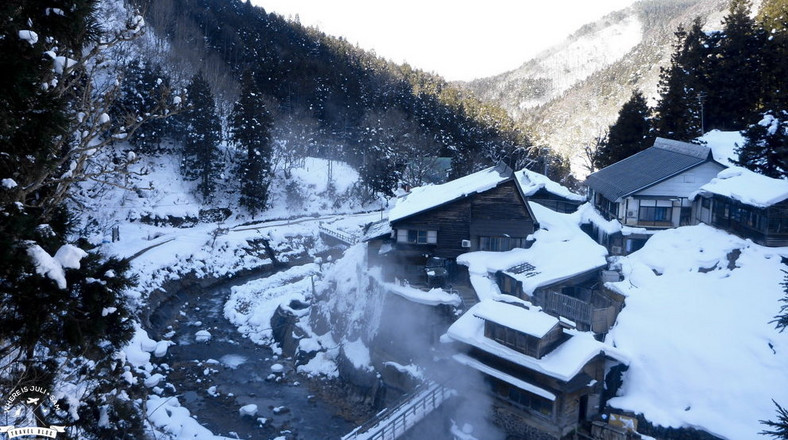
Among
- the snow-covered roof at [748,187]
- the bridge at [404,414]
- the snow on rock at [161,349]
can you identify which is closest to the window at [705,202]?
the snow-covered roof at [748,187]

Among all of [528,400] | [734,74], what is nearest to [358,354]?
[528,400]

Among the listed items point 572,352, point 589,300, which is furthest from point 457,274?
point 572,352

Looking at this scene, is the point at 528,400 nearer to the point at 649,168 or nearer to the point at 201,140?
the point at 649,168

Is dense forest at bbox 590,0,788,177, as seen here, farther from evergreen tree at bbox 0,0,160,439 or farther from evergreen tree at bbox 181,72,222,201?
evergreen tree at bbox 0,0,160,439

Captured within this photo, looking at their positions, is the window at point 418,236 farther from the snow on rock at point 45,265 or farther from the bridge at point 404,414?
the snow on rock at point 45,265

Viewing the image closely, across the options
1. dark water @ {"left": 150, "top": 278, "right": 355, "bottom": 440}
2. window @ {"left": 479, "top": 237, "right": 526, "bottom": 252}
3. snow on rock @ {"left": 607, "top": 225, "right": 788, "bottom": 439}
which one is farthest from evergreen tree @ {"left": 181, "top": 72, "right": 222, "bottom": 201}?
snow on rock @ {"left": 607, "top": 225, "right": 788, "bottom": 439}
